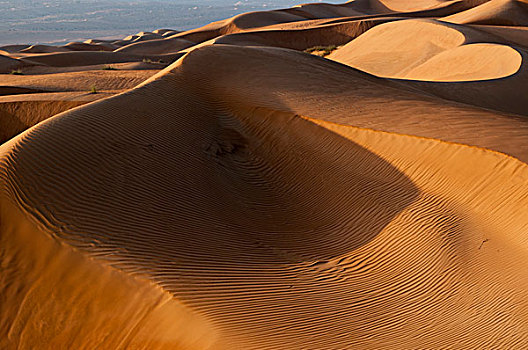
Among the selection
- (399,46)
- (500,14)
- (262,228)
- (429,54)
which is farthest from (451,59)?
(262,228)

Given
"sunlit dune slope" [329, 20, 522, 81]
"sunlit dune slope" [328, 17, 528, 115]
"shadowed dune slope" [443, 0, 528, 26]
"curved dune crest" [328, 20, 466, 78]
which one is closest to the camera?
"sunlit dune slope" [328, 17, 528, 115]

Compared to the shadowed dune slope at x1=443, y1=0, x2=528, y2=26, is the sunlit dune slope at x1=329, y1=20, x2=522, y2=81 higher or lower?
lower

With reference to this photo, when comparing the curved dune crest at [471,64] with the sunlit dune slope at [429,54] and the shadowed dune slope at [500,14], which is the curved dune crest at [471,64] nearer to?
the sunlit dune slope at [429,54]

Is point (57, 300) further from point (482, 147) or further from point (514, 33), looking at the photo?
point (514, 33)

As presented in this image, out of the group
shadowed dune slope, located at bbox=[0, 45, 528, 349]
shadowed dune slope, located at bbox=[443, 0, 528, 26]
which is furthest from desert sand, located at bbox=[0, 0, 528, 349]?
shadowed dune slope, located at bbox=[443, 0, 528, 26]

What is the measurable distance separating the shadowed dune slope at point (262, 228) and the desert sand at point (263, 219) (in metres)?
0.03

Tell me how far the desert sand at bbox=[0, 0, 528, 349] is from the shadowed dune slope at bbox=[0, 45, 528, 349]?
29 millimetres

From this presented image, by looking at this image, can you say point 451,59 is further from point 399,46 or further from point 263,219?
point 263,219

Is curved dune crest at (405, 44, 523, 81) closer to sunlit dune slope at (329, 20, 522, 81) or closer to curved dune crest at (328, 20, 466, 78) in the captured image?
sunlit dune slope at (329, 20, 522, 81)

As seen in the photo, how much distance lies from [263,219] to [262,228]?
365mm

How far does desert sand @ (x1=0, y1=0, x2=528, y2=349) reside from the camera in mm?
5121

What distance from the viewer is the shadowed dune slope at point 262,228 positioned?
16.7 feet

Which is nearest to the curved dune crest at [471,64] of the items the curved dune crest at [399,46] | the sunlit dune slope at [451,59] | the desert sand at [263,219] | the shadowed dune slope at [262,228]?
the sunlit dune slope at [451,59]

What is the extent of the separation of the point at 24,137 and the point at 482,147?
25.1ft
